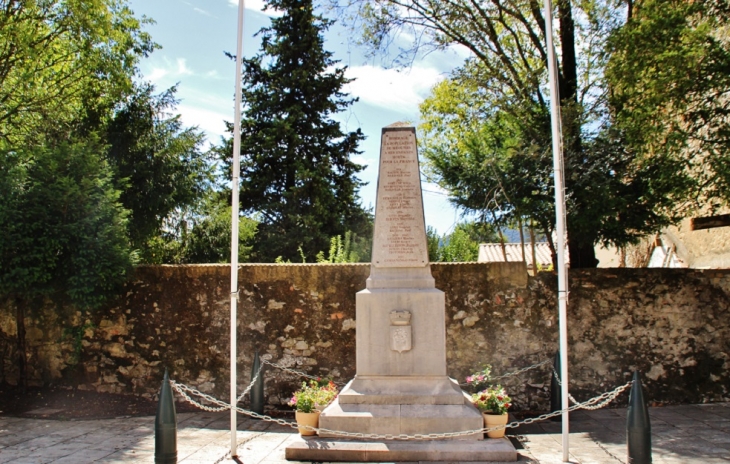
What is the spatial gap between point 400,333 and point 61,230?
4865 mm

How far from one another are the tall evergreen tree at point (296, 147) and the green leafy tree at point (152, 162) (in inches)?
149

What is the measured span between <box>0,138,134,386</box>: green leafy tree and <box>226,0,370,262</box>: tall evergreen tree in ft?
24.3

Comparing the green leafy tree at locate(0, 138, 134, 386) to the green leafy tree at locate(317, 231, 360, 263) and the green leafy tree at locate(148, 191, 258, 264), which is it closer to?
the green leafy tree at locate(317, 231, 360, 263)

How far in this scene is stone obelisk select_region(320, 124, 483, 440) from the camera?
19.5 feet

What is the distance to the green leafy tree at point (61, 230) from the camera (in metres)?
7.75

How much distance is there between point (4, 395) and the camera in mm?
8469

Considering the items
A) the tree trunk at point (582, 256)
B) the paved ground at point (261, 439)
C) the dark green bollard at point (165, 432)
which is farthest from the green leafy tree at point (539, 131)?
Answer: the dark green bollard at point (165, 432)

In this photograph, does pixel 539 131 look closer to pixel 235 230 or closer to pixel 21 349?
pixel 235 230

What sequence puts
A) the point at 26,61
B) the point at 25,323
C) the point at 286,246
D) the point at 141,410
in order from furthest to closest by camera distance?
the point at 286,246, the point at 26,61, the point at 25,323, the point at 141,410

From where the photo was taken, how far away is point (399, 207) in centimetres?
666

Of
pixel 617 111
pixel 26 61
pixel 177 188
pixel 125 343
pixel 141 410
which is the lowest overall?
pixel 141 410

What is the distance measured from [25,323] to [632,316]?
28.9ft

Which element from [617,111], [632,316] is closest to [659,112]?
[617,111]

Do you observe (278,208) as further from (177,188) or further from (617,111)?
(617,111)
